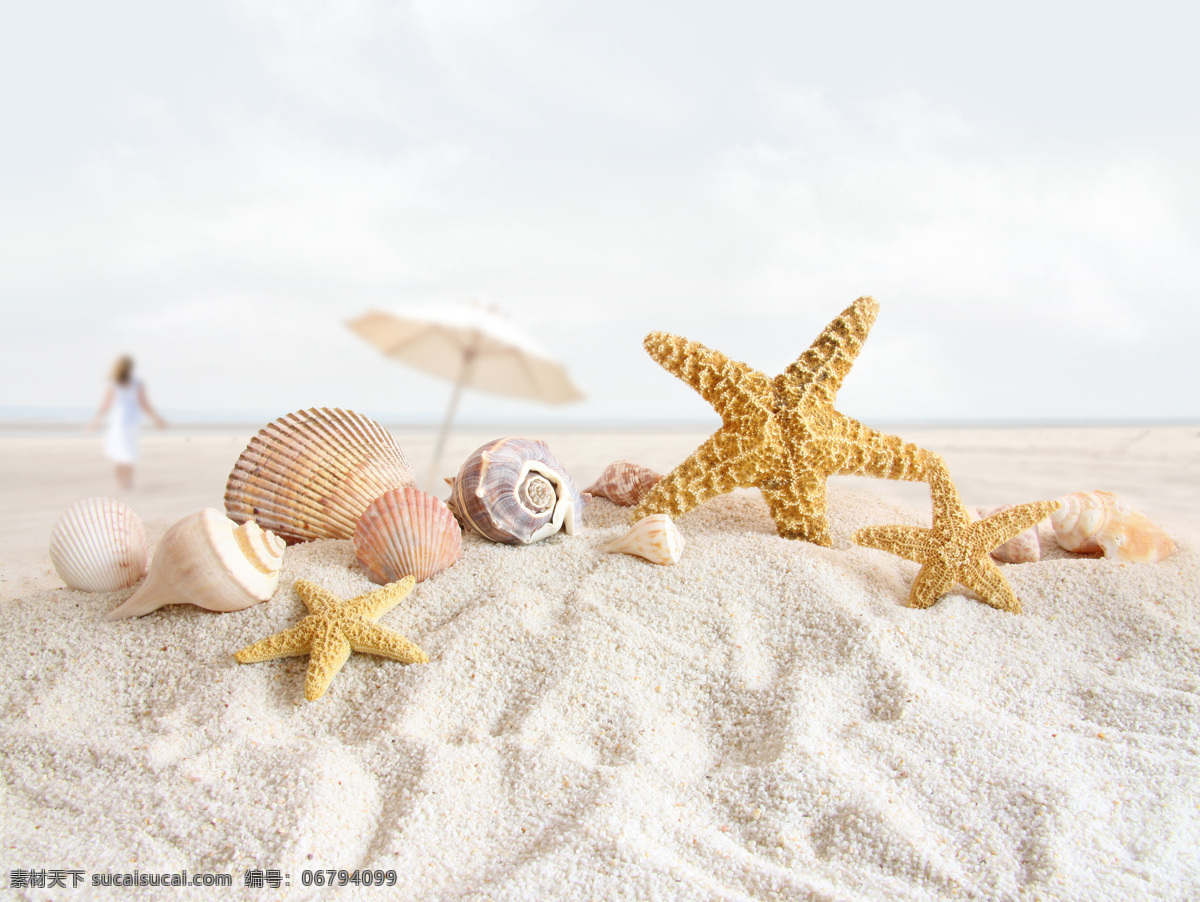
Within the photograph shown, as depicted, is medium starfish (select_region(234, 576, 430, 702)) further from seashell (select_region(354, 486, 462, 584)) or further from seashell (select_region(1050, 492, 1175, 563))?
seashell (select_region(1050, 492, 1175, 563))

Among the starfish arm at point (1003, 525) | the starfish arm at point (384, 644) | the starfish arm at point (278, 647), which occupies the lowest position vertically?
the starfish arm at point (278, 647)

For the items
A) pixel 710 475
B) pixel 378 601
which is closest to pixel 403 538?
pixel 378 601

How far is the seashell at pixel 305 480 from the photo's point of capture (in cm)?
321

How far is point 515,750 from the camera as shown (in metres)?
1.97

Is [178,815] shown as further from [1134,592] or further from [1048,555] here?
[1048,555]

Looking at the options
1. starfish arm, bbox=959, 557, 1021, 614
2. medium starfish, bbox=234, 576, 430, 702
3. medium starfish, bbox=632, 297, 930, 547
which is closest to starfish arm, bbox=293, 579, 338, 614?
medium starfish, bbox=234, 576, 430, 702

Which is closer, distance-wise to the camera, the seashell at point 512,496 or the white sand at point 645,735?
the white sand at point 645,735

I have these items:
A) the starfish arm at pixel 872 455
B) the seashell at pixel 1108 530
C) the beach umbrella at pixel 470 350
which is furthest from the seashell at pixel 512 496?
the seashell at pixel 1108 530

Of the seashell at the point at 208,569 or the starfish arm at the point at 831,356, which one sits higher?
the starfish arm at the point at 831,356

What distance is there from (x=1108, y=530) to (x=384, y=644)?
3.13 meters

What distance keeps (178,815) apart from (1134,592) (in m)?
3.26

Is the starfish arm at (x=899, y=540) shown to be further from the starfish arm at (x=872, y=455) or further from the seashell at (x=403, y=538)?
the seashell at (x=403, y=538)

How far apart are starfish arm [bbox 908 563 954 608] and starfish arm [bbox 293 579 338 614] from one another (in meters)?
2.10

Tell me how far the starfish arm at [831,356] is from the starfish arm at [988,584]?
0.91 meters
